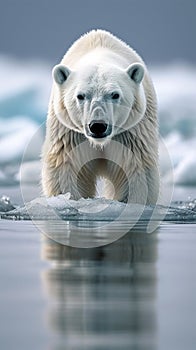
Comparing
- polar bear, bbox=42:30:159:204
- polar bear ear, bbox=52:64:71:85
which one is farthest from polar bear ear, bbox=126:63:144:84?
polar bear ear, bbox=52:64:71:85

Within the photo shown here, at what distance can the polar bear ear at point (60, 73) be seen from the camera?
678cm

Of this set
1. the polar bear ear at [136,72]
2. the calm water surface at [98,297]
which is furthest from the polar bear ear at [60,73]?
the calm water surface at [98,297]

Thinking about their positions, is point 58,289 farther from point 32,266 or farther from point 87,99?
point 87,99

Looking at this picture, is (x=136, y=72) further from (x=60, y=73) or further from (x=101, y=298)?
(x=101, y=298)

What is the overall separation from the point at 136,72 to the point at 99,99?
0.65 metres

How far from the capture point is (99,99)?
6.32m

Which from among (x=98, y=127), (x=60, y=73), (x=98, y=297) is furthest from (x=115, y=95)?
(x=98, y=297)

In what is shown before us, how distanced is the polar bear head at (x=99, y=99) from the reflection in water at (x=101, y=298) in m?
2.17

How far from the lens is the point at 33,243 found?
4.64 m

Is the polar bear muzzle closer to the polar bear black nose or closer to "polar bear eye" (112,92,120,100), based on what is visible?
the polar bear black nose

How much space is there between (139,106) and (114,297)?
14.7ft

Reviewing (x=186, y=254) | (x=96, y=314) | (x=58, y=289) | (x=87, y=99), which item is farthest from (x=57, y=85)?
(x=96, y=314)

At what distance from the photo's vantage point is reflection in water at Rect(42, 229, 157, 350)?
200 centimetres

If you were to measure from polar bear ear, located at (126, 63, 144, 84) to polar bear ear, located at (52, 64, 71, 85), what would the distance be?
510mm
